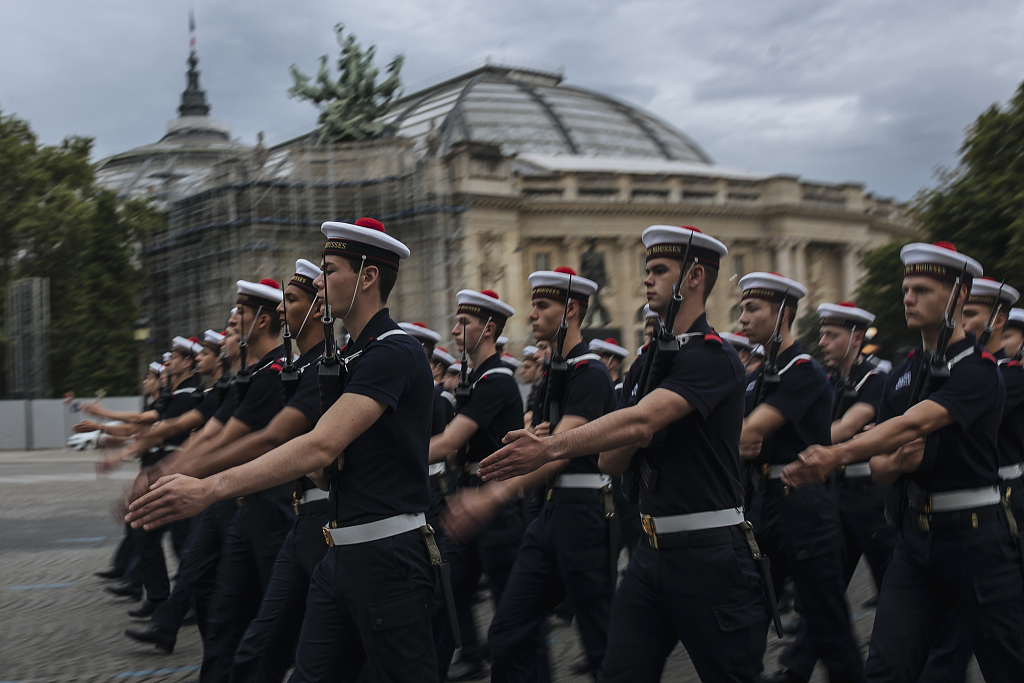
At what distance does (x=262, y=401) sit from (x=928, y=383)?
275 cm

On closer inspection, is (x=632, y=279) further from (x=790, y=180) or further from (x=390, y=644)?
(x=390, y=644)

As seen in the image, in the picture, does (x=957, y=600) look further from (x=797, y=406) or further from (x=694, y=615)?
(x=797, y=406)

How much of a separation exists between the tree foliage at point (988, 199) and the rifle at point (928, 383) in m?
18.3

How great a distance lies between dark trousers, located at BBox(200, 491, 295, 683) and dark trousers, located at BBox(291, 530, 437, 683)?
54.5 inches

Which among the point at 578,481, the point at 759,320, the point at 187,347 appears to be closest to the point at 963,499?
the point at 759,320

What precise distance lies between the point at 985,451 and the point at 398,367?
2210 mm

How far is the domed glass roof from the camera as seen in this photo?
64250 mm

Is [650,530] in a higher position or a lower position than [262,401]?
lower

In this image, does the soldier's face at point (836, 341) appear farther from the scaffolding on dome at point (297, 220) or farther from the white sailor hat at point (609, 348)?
the scaffolding on dome at point (297, 220)

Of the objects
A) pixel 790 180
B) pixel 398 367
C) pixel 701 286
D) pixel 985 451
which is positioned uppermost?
pixel 790 180

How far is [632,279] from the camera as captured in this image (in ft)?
171

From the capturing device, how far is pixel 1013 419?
4340mm

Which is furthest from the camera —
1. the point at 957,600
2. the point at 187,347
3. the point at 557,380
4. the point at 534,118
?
the point at 534,118

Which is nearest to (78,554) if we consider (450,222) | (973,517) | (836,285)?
(973,517)
